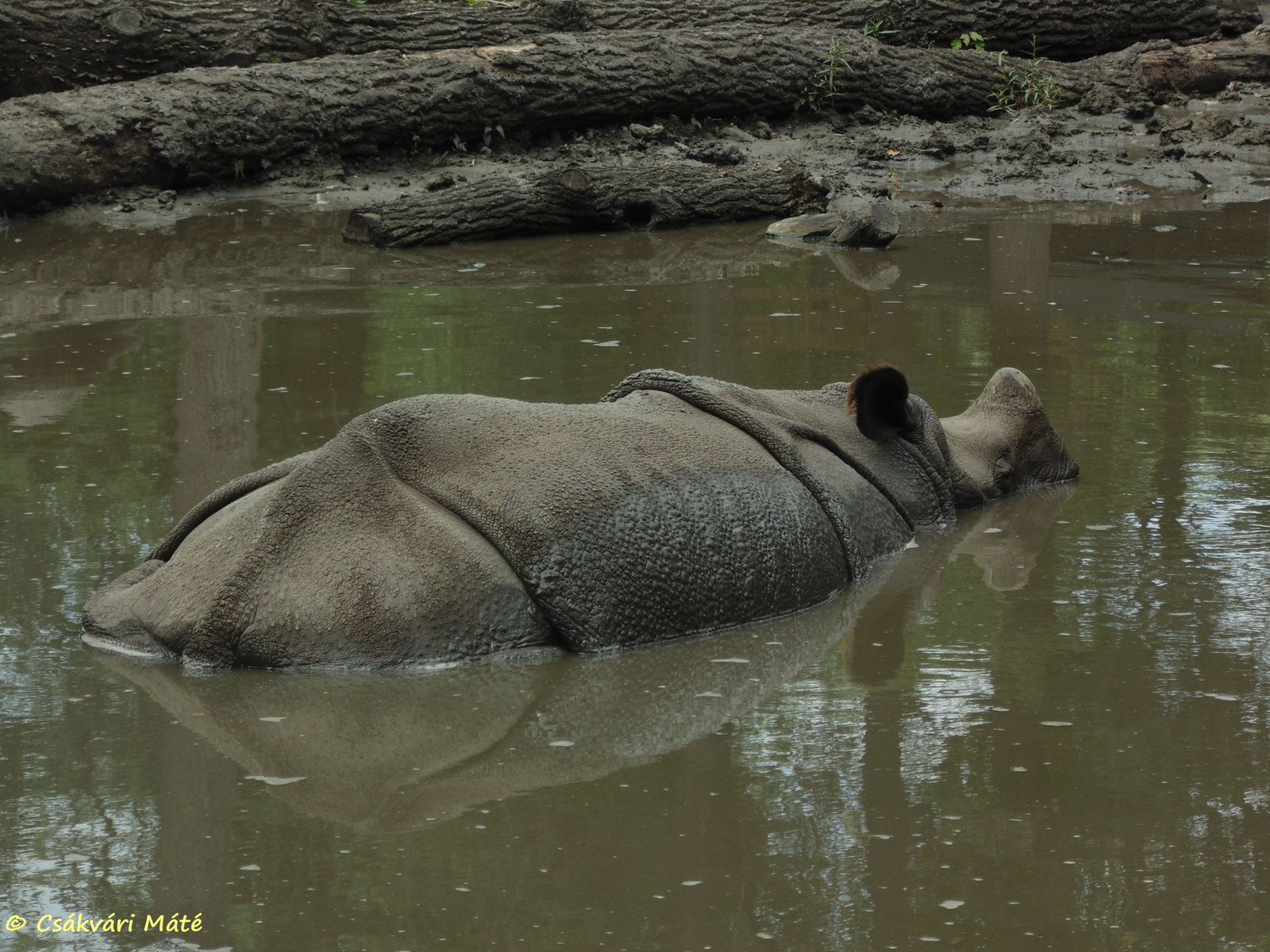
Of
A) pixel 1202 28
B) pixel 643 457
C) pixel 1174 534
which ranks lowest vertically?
pixel 1174 534

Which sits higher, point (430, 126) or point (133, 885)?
point (430, 126)

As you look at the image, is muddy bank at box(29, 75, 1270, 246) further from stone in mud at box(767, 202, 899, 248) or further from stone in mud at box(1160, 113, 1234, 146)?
stone in mud at box(767, 202, 899, 248)

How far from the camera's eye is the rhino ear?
4879 millimetres

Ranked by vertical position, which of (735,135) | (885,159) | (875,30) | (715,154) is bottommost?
(885,159)

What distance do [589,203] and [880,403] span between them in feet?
21.9

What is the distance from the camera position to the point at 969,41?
16141mm

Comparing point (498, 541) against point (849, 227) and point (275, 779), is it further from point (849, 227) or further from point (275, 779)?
point (849, 227)

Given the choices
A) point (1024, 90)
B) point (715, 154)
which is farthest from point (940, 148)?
point (715, 154)

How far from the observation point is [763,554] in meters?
4.38

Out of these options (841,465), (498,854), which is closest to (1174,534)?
(841,465)

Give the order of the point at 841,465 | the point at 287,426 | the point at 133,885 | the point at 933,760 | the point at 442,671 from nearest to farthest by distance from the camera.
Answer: the point at 133,885 → the point at 933,760 → the point at 442,671 → the point at 841,465 → the point at 287,426

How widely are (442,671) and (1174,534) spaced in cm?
266

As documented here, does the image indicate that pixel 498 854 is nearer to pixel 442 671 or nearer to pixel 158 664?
pixel 442 671

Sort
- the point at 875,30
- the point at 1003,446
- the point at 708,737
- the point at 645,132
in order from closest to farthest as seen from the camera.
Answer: the point at 708,737 < the point at 1003,446 < the point at 645,132 < the point at 875,30
